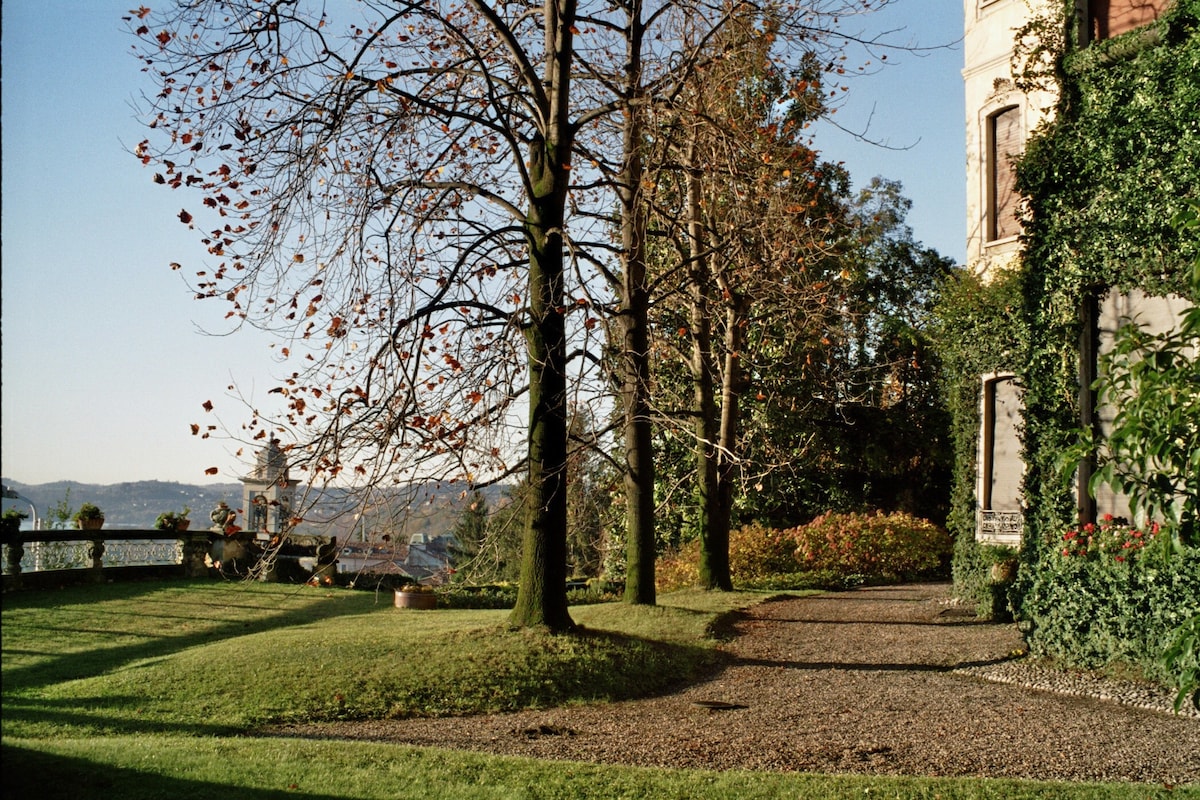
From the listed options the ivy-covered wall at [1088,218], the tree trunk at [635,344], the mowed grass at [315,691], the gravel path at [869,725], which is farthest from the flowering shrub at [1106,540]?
the tree trunk at [635,344]

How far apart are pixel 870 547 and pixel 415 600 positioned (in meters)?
10.3

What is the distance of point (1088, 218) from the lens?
11.3 metres

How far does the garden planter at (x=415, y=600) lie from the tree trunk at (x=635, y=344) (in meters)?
4.51

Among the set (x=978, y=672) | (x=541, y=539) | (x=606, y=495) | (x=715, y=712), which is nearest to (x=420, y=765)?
(x=715, y=712)

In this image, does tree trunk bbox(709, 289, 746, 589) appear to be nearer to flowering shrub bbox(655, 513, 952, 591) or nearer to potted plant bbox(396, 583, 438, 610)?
flowering shrub bbox(655, 513, 952, 591)

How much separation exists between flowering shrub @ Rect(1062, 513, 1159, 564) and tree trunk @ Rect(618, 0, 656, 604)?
526 cm

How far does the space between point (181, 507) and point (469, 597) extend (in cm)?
838

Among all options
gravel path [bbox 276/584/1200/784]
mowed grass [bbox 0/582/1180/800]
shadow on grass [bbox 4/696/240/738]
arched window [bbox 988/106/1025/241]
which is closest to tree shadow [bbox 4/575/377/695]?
mowed grass [bbox 0/582/1180/800]

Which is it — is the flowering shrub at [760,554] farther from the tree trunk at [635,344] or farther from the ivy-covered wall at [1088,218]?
the ivy-covered wall at [1088,218]

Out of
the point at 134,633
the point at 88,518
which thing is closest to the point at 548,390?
the point at 134,633

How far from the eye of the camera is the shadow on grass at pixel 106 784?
5.79 m

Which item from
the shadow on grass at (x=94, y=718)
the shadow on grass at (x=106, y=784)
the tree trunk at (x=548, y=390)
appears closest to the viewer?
the shadow on grass at (x=106, y=784)

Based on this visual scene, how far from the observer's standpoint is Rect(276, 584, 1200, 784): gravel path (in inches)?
291

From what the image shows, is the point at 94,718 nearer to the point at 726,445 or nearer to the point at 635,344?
the point at 635,344
